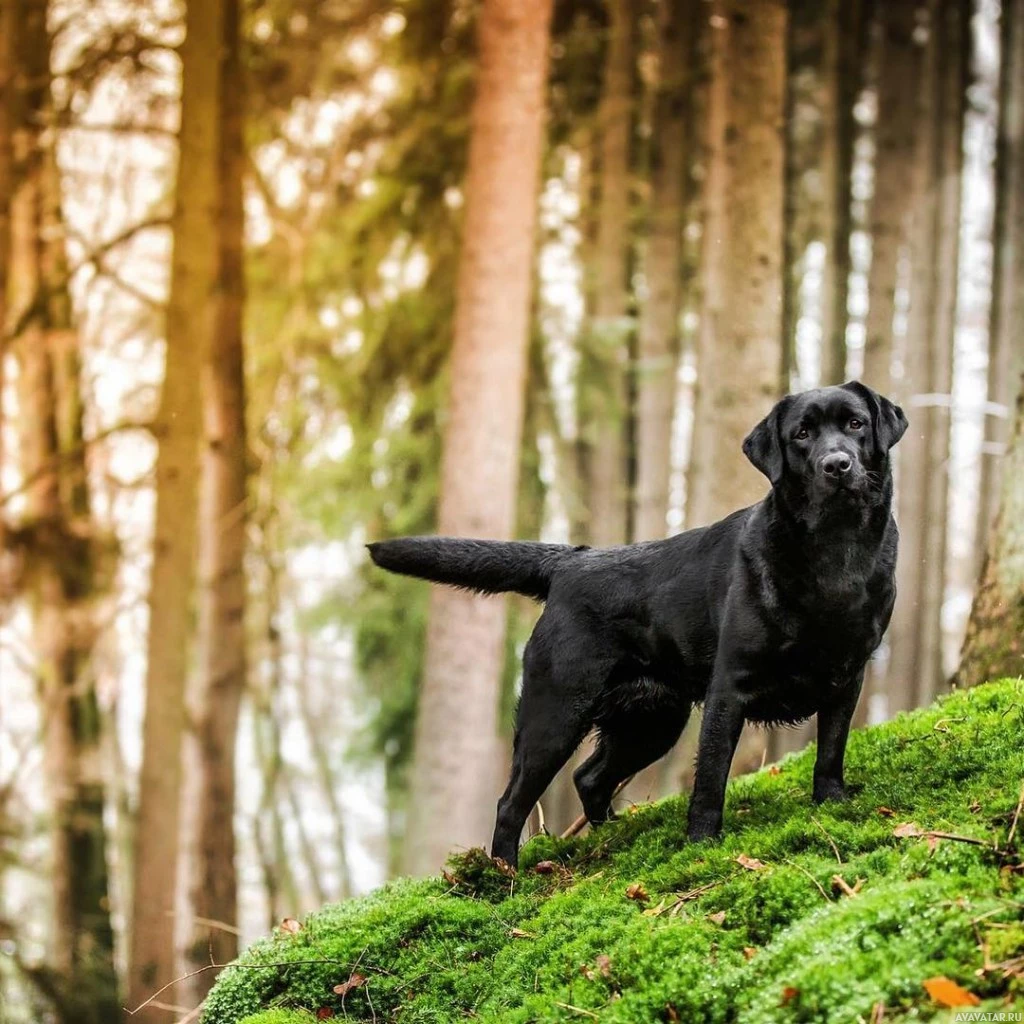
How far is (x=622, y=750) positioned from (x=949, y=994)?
8.19ft

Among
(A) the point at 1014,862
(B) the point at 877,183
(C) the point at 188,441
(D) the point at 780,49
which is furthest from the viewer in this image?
(B) the point at 877,183

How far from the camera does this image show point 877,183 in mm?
14898


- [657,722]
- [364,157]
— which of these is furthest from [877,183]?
[657,722]

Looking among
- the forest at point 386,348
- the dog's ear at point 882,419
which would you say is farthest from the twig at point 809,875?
the forest at point 386,348

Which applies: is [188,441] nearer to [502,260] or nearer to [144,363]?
[502,260]

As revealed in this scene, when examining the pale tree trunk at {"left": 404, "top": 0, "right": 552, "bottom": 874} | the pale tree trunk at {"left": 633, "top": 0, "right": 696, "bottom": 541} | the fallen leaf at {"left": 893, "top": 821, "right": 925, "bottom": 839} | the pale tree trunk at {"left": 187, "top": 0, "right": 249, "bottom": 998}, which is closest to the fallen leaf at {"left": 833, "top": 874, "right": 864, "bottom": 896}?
the fallen leaf at {"left": 893, "top": 821, "right": 925, "bottom": 839}

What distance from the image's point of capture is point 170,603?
10.4 meters

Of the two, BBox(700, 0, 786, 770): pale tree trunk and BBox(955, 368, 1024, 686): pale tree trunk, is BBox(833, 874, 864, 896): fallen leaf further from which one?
BBox(700, 0, 786, 770): pale tree trunk

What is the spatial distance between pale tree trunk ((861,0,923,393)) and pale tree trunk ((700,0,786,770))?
5.49m

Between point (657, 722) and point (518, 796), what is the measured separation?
726 millimetres

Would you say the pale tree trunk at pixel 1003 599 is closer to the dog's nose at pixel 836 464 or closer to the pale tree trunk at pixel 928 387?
the dog's nose at pixel 836 464

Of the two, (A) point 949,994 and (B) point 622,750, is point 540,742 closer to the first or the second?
(B) point 622,750

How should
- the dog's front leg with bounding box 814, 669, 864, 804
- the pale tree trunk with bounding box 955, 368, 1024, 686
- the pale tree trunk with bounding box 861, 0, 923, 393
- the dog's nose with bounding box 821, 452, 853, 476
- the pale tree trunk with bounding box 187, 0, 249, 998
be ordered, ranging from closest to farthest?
the dog's nose with bounding box 821, 452, 853, 476
the dog's front leg with bounding box 814, 669, 864, 804
the pale tree trunk with bounding box 955, 368, 1024, 686
the pale tree trunk with bounding box 187, 0, 249, 998
the pale tree trunk with bounding box 861, 0, 923, 393

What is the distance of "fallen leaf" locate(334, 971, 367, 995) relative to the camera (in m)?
4.49
